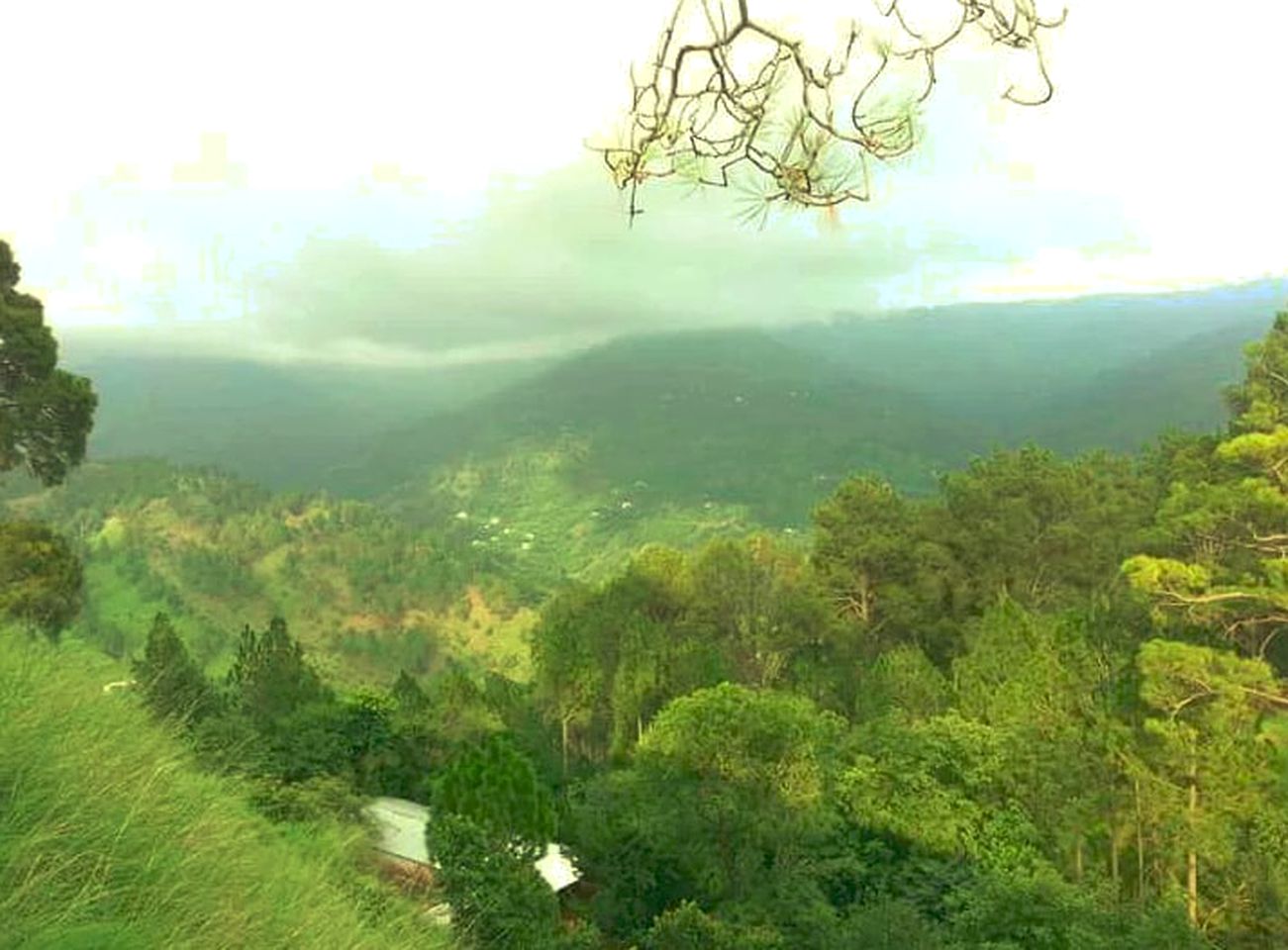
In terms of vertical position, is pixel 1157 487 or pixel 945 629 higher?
pixel 1157 487

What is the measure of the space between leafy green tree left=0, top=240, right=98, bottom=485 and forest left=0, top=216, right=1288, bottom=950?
0.20ft

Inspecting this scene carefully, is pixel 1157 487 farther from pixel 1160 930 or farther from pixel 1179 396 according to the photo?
pixel 1179 396

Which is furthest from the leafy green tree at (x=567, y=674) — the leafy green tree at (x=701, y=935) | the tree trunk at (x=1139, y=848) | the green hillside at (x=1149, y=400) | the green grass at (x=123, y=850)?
the green hillside at (x=1149, y=400)

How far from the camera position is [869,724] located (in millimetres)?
15375

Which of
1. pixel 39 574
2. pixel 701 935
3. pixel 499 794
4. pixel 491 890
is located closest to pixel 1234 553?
pixel 701 935

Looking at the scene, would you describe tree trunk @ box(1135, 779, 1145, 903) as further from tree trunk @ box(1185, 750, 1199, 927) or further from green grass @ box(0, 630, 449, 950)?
green grass @ box(0, 630, 449, 950)

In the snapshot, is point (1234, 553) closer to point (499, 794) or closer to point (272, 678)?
point (499, 794)

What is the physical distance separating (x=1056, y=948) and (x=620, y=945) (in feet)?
18.5

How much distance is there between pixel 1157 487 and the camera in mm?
24719

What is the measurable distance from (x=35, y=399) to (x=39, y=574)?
211 cm

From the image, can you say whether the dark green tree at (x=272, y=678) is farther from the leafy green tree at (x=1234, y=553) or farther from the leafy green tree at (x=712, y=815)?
the leafy green tree at (x=1234, y=553)

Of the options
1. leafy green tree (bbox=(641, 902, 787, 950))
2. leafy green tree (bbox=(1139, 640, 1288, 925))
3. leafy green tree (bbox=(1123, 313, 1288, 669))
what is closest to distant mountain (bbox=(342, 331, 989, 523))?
leafy green tree (bbox=(1123, 313, 1288, 669))

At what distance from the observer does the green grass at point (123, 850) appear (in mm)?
2375

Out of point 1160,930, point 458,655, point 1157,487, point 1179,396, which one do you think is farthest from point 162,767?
point 1179,396
